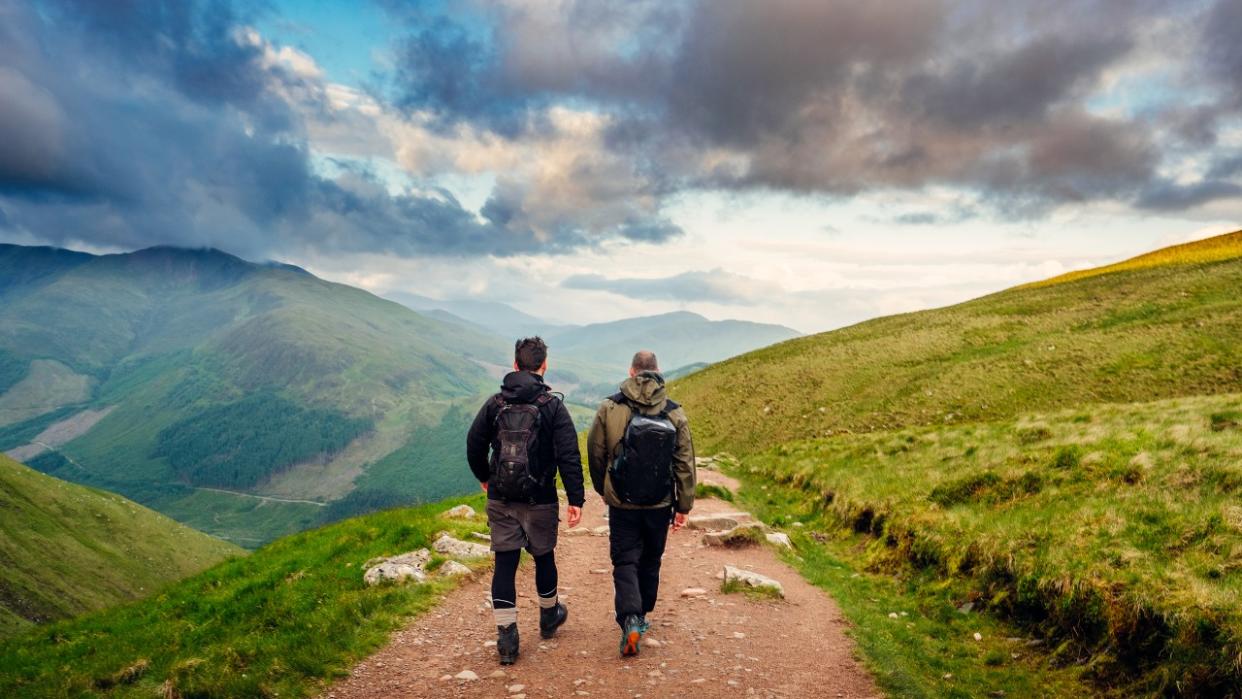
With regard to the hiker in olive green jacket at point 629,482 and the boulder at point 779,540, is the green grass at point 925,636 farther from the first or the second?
the hiker in olive green jacket at point 629,482

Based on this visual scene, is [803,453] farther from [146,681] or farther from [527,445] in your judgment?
[146,681]

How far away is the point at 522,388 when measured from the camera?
28.6 ft

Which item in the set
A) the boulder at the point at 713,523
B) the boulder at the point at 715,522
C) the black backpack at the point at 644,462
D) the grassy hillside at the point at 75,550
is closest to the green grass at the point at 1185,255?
the boulder at the point at 715,522

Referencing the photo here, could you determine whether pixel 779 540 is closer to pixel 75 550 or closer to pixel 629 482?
pixel 629 482

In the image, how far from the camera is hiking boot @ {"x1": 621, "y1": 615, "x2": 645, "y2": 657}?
8750mm

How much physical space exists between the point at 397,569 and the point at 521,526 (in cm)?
478

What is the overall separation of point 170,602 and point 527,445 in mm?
14367

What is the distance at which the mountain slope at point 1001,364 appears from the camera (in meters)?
30.8

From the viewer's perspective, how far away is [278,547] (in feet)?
68.8

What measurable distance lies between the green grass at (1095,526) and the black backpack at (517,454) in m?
8.42

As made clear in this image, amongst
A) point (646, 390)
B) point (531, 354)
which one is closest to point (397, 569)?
point (531, 354)

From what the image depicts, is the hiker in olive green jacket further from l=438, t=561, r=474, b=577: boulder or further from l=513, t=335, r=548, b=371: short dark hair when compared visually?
l=438, t=561, r=474, b=577: boulder

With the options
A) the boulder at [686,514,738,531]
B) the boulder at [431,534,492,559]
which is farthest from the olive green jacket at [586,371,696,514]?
the boulder at [686,514,738,531]

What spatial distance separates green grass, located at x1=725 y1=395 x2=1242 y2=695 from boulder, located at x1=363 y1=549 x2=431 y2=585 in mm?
10834
